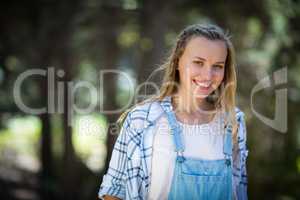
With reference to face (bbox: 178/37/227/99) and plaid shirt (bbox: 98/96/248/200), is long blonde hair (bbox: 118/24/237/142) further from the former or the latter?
plaid shirt (bbox: 98/96/248/200)

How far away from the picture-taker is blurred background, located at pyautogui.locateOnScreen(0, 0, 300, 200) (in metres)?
6.31

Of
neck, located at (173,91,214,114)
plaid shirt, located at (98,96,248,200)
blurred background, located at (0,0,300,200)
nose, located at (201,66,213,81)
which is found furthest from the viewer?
blurred background, located at (0,0,300,200)

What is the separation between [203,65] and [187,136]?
393 millimetres

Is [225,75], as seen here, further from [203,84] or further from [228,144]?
[228,144]

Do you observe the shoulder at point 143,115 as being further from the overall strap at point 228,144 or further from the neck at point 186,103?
→ the overall strap at point 228,144

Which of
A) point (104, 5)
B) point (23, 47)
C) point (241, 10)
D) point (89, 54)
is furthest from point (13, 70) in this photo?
point (241, 10)

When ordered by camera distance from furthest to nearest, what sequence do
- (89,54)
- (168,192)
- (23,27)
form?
(89,54) < (23,27) < (168,192)

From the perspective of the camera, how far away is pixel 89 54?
8688 millimetres

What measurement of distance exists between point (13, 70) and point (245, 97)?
432cm

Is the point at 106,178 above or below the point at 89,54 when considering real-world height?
below

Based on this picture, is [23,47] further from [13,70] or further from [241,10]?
[241,10]

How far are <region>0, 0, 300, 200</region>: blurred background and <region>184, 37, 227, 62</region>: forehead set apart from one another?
6.94 ft

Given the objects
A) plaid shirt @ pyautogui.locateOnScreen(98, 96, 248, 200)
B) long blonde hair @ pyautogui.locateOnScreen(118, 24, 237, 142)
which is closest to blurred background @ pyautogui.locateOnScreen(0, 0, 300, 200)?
long blonde hair @ pyautogui.locateOnScreen(118, 24, 237, 142)

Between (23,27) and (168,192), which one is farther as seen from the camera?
(23,27)
